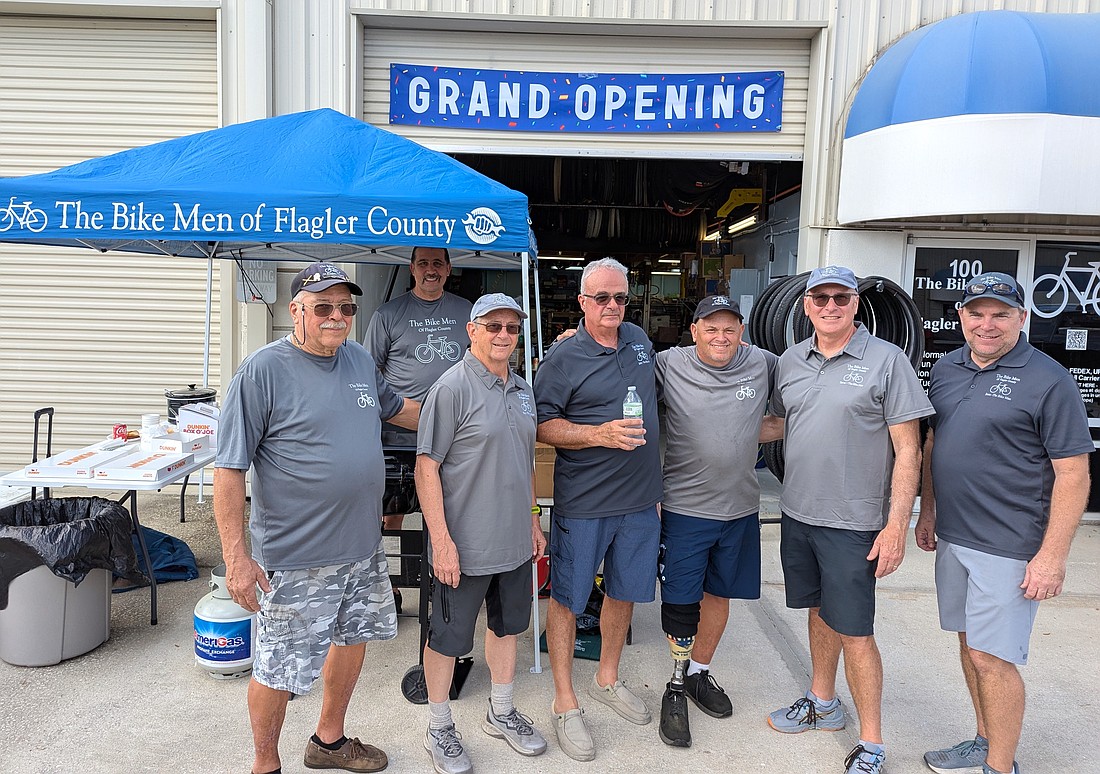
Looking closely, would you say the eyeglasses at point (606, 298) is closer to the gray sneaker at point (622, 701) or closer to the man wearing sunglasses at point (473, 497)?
the man wearing sunglasses at point (473, 497)

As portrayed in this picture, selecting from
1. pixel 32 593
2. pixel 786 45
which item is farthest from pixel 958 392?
pixel 786 45

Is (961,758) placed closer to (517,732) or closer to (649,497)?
(649,497)

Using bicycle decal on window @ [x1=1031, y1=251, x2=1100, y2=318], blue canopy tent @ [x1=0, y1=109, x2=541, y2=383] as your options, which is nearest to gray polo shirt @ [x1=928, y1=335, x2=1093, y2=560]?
blue canopy tent @ [x1=0, y1=109, x2=541, y2=383]

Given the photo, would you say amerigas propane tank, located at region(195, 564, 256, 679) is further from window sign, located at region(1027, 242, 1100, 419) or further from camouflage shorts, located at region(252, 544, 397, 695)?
window sign, located at region(1027, 242, 1100, 419)

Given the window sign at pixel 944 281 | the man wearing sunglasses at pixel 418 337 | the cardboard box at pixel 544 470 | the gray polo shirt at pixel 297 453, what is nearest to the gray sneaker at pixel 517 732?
the gray polo shirt at pixel 297 453

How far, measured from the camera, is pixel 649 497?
336cm

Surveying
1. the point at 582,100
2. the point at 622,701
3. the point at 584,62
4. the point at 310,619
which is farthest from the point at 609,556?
the point at 584,62

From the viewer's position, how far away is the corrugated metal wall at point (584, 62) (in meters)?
6.54

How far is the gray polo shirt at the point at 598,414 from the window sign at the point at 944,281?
3.99 m

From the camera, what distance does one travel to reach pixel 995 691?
9.58 feet

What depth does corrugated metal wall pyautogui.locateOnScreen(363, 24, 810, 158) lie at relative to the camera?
6.54 meters

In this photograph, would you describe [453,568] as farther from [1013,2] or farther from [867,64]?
[1013,2]

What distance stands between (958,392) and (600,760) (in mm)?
2024

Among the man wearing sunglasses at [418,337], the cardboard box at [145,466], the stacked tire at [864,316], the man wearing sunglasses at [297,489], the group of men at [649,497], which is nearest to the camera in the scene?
the man wearing sunglasses at [297,489]
